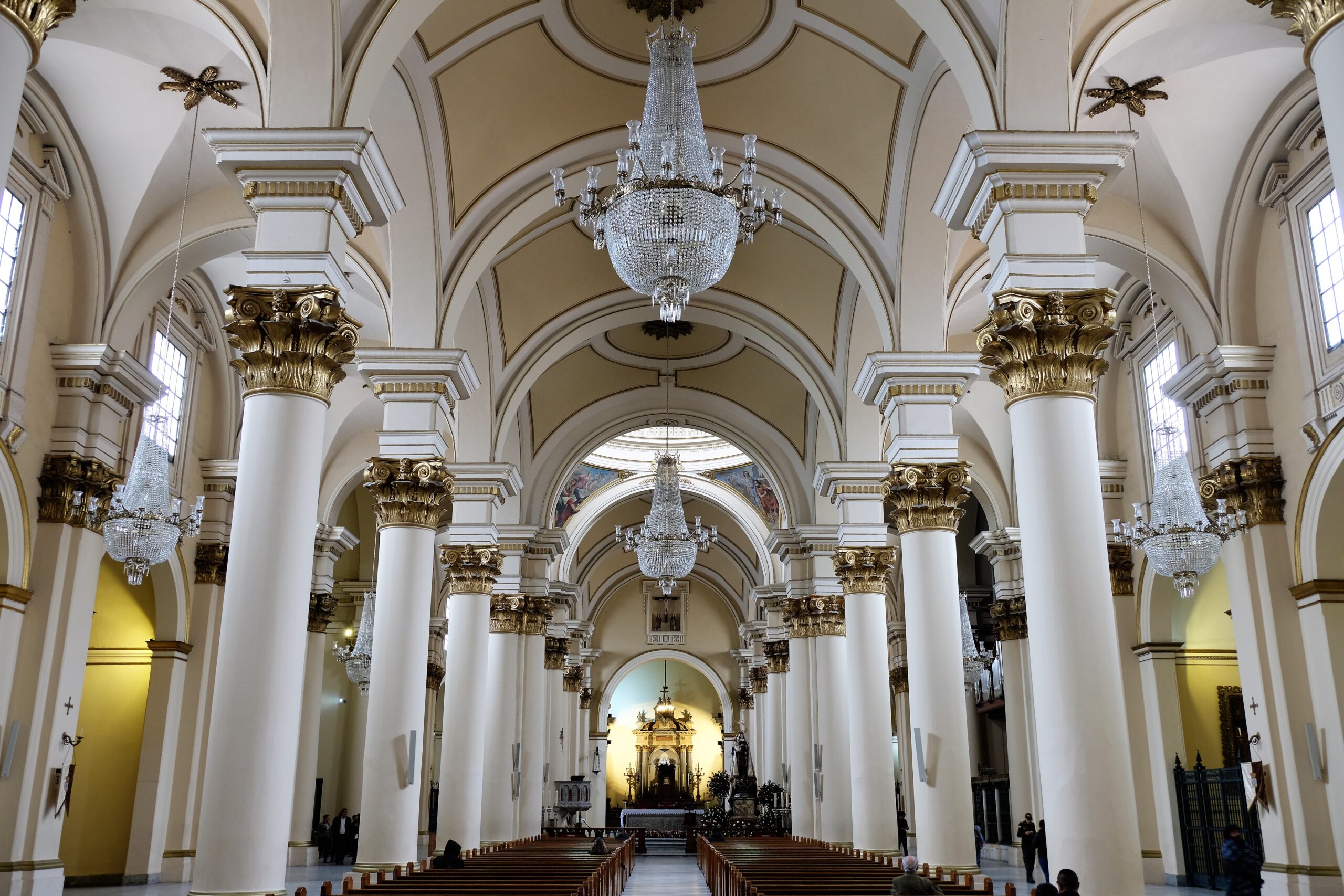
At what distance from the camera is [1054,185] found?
6.98 meters

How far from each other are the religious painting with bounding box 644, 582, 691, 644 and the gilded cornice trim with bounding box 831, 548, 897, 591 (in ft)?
78.4

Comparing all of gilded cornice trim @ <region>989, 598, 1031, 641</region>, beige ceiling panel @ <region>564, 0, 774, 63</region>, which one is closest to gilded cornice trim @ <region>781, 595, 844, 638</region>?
gilded cornice trim @ <region>989, 598, 1031, 641</region>

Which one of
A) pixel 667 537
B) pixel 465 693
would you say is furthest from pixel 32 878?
pixel 667 537

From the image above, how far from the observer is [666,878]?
1736 cm

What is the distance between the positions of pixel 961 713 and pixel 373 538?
14.9 m

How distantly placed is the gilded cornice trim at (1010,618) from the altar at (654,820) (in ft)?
50.6

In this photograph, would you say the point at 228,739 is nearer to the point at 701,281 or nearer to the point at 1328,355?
the point at 701,281

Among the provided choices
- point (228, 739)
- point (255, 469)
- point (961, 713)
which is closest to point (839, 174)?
point (961, 713)

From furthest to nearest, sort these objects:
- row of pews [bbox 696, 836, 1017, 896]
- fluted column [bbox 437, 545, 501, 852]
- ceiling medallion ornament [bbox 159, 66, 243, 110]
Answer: fluted column [bbox 437, 545, 501, 852] < ceiling medallion ornament [bbox 159, 66, 243, 110] < row of pews [bbox 696, 836, 1017, 896]

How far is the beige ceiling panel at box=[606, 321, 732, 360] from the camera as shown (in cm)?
1708

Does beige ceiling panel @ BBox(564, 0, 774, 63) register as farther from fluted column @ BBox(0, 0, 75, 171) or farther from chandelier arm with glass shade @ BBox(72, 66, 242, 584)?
fluted column @ BBox(0, 0, 75, 171)

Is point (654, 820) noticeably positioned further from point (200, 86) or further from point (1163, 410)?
point (200, 86)

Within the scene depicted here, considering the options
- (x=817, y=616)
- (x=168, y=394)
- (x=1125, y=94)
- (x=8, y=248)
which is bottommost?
(x=817, y=616)

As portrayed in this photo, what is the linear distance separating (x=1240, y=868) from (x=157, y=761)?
1147 cm
